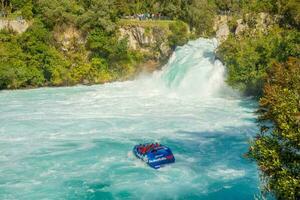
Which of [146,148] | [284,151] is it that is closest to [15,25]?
[146,148]

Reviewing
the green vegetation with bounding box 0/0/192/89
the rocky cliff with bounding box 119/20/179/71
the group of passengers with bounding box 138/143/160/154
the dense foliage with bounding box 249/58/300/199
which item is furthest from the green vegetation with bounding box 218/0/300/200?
the green vegetation with bounding box 0/0/192/89

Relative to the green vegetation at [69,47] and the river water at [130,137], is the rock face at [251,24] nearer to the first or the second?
the river water at [130,137]

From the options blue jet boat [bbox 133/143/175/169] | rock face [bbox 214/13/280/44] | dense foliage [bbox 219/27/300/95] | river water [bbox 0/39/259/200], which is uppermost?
rock face [bbox 214/13/280/44]

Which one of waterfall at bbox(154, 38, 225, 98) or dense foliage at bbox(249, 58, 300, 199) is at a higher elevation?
dense foliage at bbox(249, 58, 300, 199)

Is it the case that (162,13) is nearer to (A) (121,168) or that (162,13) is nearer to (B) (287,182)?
(A) (121,168)

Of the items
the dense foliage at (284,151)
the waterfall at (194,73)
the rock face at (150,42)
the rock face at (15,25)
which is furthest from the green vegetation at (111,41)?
the dense foliage at (284,151)

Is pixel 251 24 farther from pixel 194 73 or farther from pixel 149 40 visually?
pixel 149 40

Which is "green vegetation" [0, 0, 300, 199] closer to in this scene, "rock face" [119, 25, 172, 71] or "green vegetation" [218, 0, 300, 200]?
"green vegetation" [218, 0, 300, 200]
